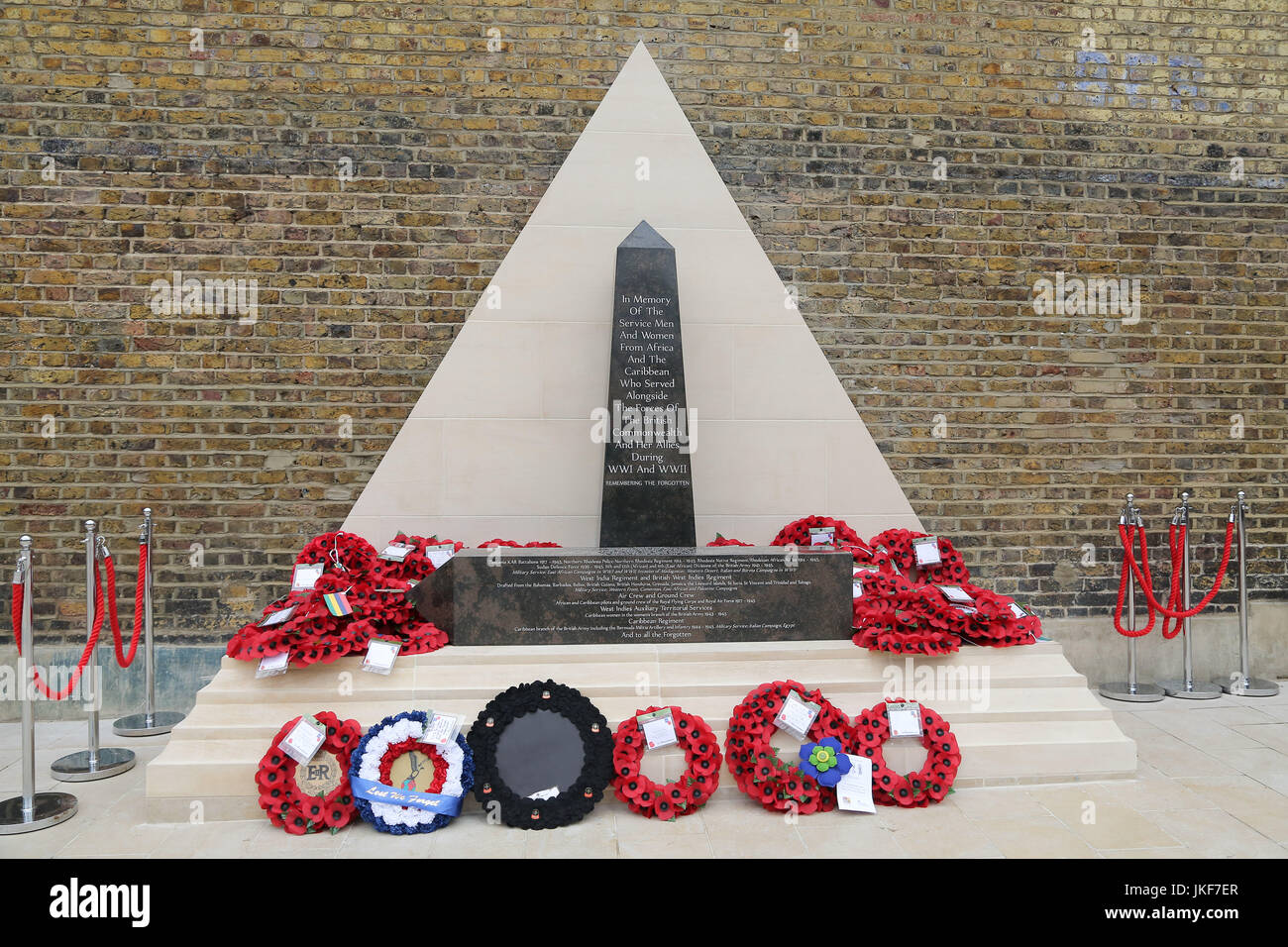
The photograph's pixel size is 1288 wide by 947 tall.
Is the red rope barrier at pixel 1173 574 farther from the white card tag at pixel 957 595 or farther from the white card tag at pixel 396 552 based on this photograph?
the white card tag at pixel 396 552

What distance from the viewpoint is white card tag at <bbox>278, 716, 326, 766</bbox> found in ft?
10.8

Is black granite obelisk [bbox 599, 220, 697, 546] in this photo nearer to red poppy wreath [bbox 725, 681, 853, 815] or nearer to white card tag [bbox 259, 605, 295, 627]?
red poppy wreath [bbox 725, 681, 853, 815]

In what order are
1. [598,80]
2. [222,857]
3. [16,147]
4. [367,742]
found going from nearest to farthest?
[222,857], [367,742], [16,147], [598,80]

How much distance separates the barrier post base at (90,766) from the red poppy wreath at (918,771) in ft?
10.6

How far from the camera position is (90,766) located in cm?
391

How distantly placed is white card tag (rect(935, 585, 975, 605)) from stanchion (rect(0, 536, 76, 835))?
150 inches

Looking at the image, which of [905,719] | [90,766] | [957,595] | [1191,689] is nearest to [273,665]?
[90,766]

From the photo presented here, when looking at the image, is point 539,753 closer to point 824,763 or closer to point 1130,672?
point 824,763

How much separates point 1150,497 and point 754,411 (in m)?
2.48

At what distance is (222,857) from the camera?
300cm

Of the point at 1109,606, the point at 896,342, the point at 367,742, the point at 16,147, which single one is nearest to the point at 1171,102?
the point at 896,342

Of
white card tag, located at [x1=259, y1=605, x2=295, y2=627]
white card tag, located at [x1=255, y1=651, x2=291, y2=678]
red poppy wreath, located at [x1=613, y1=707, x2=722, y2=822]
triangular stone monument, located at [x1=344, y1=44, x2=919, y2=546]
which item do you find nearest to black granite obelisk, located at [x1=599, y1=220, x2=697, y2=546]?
triangular stone monument, located at [x1=344, y1=44, x2=919, y2=546]

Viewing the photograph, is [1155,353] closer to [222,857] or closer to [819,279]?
[819,279]

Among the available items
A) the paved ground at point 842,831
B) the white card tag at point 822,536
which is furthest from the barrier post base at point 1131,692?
the white card tag at point 822,536
